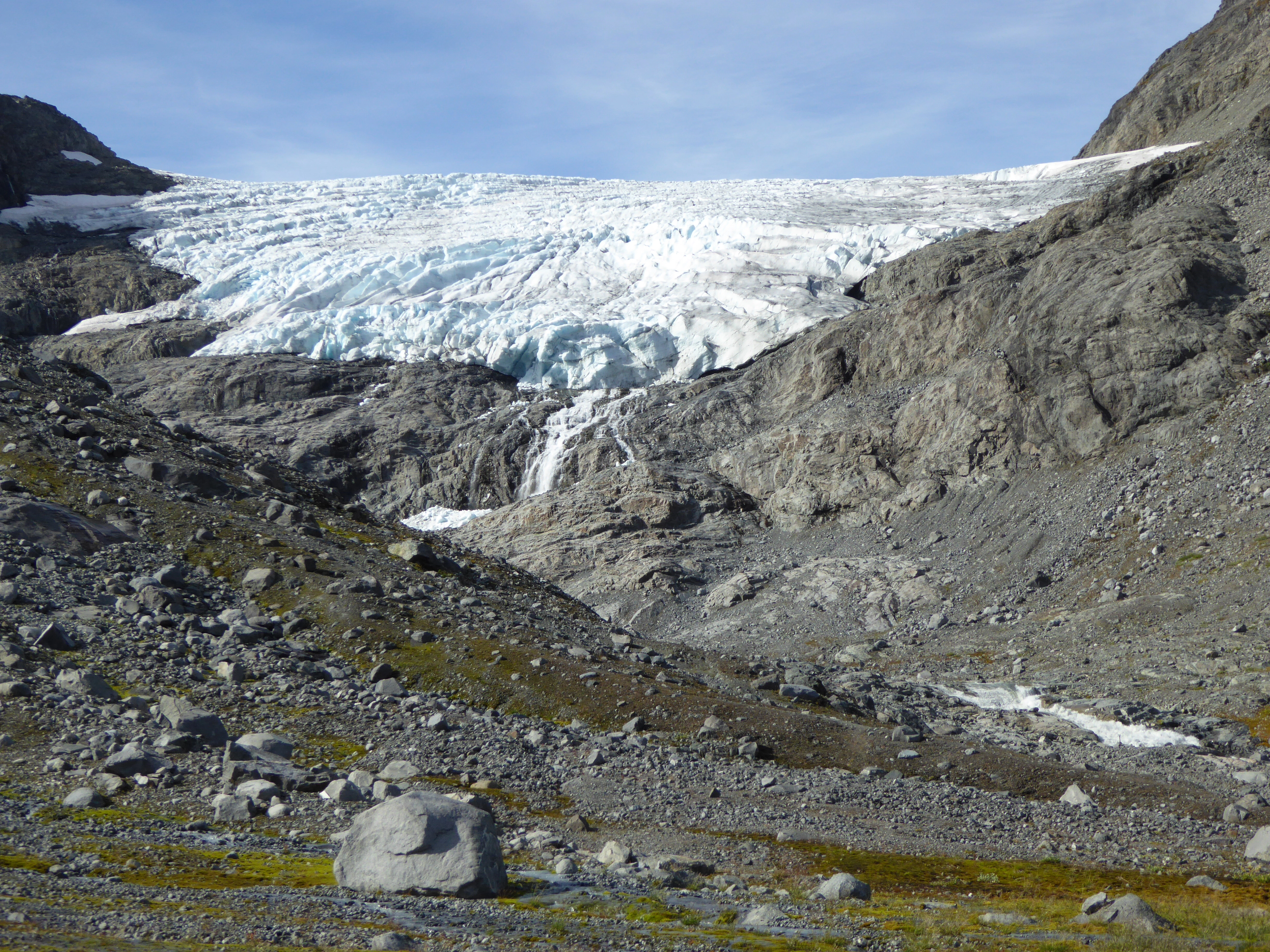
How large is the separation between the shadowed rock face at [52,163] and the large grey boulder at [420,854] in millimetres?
131969

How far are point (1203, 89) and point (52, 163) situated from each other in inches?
5827

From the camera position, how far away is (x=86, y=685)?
18.2 m

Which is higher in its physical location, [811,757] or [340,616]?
[340,616]

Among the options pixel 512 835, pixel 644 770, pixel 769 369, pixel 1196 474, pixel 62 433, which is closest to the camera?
pixel 512 835

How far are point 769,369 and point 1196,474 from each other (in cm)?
3129

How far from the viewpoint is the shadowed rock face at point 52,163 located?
4830 inches

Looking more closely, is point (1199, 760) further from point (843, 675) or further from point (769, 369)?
point (769, 369)

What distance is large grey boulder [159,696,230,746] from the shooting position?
56.3 feet

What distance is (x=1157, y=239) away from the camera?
61.1 meters

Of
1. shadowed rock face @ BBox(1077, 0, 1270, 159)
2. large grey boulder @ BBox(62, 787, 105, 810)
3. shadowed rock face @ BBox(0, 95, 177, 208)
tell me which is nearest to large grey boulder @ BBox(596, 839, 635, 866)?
large grey boulder @ BBox(62, 787, 105, 810)

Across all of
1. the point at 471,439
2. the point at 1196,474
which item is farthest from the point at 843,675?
the point at 471,439

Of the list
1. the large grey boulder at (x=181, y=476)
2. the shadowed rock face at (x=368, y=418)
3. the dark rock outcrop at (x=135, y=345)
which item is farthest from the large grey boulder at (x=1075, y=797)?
the dark rock outcrop at (x=135, y=345)

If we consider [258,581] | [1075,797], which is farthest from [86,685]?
[1075,797]

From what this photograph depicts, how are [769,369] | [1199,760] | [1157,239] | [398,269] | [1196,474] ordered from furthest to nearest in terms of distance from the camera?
[398,269] < [769,369] < [1157,239] < [1196,474] < [1199,760]
